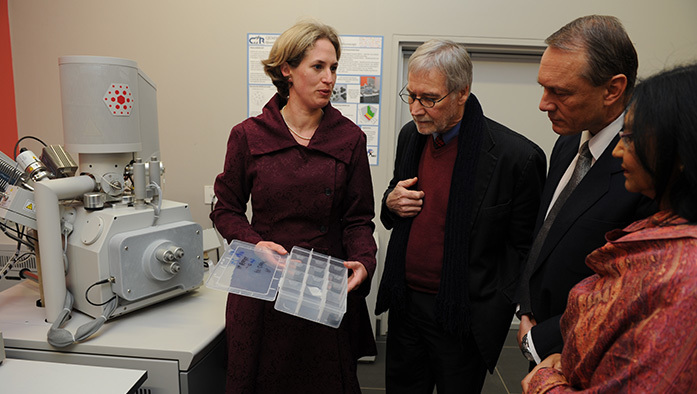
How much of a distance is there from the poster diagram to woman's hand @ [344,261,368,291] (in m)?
1.56

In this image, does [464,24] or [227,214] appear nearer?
[227,214]

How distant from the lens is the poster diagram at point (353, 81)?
2.62 meters

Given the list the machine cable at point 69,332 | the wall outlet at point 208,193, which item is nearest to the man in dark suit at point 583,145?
the machine cable at point 69,332

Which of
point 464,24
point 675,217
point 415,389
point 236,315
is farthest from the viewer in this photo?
point 464,24

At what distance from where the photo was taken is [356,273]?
48.2 inches

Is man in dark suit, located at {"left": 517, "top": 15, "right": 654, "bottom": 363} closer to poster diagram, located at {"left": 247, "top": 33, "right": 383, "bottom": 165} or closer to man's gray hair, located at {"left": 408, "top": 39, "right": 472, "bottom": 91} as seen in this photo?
man's gray hair, located at {"left": 408, "top": 39, "right": 472, "bottom": 91}

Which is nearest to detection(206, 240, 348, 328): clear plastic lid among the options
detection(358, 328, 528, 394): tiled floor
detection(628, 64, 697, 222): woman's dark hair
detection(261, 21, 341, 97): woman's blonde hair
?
detection(261, 21, 341, 97): woman's blonde hair

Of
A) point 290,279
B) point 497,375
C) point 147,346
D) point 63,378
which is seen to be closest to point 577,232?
point 290,279

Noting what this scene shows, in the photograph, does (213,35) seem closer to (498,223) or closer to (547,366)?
(498,223)

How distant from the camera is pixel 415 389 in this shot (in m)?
1.44

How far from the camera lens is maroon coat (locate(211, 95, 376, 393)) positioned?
1250 millimetres

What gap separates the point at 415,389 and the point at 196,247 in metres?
0.87

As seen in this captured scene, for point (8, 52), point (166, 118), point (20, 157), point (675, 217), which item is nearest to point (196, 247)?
point (20, 157)

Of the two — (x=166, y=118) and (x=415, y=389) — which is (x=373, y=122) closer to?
(x=166, y=118)
